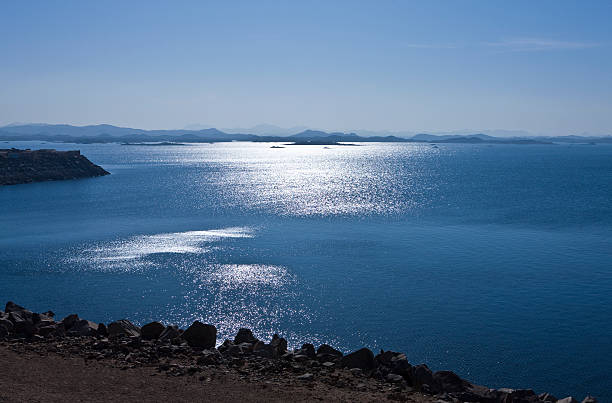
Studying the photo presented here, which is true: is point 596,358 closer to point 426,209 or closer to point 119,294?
point 119,294

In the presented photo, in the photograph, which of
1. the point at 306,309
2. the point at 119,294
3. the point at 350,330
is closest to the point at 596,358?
the point at 350,330

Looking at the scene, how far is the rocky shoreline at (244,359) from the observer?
17.5 metres

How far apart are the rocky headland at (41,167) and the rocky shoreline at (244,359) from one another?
11938 centimetres

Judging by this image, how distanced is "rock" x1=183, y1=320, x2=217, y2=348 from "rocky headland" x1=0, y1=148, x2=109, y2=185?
12256cm

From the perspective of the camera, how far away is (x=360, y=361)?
64.2 feet

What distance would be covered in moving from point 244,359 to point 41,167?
13961 cm

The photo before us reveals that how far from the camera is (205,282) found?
41094 mm

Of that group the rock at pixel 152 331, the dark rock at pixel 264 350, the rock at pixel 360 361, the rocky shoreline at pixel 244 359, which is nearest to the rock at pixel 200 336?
the rocky shoreline at pixel 244 359

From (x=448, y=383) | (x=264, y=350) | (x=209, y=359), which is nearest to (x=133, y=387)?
(x=209, y=359)

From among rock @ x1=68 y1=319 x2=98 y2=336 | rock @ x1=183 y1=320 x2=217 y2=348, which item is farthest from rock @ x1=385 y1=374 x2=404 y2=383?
rock @ x1=68 y1=319 x2=98 y2=336

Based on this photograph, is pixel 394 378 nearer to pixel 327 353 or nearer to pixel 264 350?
pixel 327 353

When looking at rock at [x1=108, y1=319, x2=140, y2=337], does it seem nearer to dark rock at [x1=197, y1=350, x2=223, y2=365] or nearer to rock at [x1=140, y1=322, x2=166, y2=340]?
rock at [x1=140, y1=322, x2=166, y2=340]

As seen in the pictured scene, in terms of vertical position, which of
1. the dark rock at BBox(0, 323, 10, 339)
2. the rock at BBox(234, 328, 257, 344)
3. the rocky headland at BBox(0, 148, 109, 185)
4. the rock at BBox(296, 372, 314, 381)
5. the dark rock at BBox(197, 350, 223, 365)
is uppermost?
the rocky headland at BBox(0, 148, 109, 185)

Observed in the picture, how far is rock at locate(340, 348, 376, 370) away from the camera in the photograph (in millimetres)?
19516
